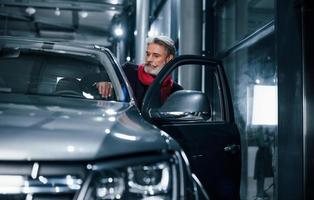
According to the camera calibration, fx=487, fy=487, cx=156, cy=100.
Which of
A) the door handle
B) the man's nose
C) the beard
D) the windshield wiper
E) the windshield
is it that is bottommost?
the door handle

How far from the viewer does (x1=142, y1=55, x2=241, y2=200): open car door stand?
2479 mm

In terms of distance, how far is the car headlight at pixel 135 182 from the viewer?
1.54 metres

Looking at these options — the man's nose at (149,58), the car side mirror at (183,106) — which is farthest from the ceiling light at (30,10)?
the car side mirror at (183,106)

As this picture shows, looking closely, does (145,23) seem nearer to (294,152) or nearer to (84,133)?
(294,152)

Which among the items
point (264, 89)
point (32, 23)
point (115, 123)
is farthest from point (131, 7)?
point (115, 123)

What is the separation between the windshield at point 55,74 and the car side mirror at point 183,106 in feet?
0.83

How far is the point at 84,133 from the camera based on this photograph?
5.39 feet

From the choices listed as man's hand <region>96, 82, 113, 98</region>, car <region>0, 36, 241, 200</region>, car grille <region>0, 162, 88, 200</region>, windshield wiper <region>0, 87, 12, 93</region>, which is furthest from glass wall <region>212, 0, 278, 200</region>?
car grille <region>0, 162, 88, 200</region>

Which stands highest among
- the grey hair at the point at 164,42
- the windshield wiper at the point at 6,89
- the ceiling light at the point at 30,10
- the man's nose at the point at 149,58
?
the ceiling light at the point at 30,10

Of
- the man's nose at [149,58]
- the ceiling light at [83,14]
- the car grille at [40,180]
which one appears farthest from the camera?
the ceiling light at [83,14]

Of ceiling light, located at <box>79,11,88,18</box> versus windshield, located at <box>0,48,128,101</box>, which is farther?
ceiling light, located at <box>79,11,88,18</box>

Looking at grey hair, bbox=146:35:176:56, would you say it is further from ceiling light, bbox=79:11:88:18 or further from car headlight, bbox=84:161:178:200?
ceiling light, bbox=79:11:88:18

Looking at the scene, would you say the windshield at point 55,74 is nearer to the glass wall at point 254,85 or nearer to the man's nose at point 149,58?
the man's nose at point 149,58

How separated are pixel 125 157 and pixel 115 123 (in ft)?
0.79
